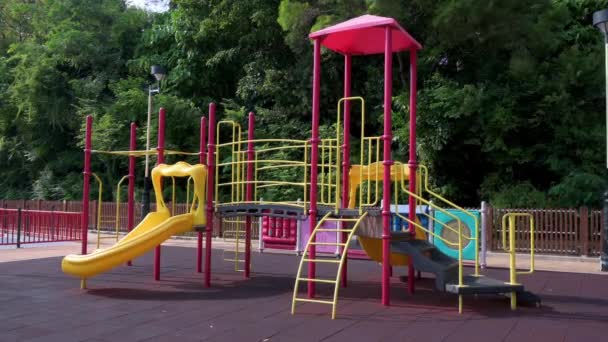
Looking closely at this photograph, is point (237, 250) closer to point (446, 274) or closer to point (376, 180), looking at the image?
point (376, 180)

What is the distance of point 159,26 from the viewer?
30125 mm

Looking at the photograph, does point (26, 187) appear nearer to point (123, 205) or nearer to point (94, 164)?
point (94, 164)

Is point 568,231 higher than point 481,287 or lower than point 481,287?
higher

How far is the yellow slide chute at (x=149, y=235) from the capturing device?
8656 millimetres

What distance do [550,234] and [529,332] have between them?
33.9ft

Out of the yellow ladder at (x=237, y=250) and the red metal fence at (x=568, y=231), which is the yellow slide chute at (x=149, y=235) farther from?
the red metal fence at (x=568, y=231)

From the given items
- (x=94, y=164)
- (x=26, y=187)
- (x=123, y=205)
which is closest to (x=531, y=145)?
(x=123, y=205)

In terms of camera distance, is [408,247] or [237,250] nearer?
[408,247]

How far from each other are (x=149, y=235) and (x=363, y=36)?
449cm

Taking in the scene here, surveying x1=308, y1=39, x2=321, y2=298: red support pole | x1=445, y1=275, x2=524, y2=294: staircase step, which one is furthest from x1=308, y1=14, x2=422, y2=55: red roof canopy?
x1=445, y1=275, x2=524, y2=294: staircase step

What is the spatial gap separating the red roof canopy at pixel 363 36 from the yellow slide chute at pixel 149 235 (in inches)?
114

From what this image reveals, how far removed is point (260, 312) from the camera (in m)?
7.21

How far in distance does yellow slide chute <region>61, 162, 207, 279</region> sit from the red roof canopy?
2885mm

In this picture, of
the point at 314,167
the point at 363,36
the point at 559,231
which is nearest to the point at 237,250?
the point at 314,167
